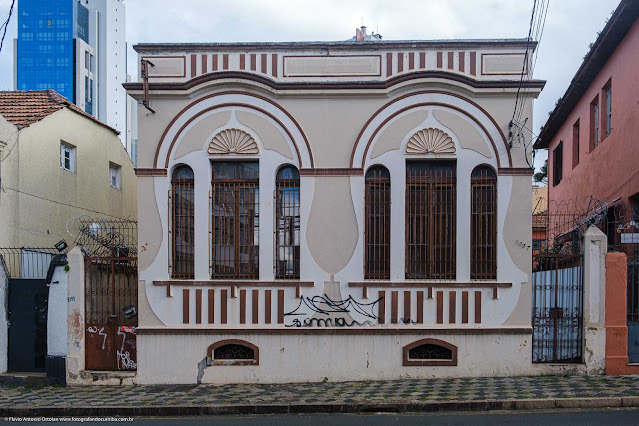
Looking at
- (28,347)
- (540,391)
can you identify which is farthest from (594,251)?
(28,347)

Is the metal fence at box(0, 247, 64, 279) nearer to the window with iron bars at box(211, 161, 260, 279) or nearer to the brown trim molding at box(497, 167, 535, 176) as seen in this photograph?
the window with iron bars at box(211, 161, 260, 279)

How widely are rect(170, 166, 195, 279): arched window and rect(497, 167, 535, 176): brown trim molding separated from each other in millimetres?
5631

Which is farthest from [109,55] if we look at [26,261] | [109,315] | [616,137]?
[616,137]

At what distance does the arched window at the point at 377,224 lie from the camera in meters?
11.4

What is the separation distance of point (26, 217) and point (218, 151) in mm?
4865

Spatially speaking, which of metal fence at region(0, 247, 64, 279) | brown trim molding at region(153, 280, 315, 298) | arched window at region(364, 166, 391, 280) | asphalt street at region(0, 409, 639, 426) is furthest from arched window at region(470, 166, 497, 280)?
metal fence at region(0, 247, 64, 279)

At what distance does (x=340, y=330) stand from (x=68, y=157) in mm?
8264

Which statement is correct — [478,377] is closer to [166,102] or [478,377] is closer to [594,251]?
[594,251]

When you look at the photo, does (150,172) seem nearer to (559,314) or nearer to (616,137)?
(559,314)

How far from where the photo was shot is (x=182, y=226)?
38.1ft

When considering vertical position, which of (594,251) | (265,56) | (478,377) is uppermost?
(265,56)

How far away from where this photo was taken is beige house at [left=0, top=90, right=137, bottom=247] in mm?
12961

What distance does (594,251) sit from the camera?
11.0m

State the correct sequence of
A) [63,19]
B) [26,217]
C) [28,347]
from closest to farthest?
1. [28,347]
2. [26,217]
3. [63,19]
